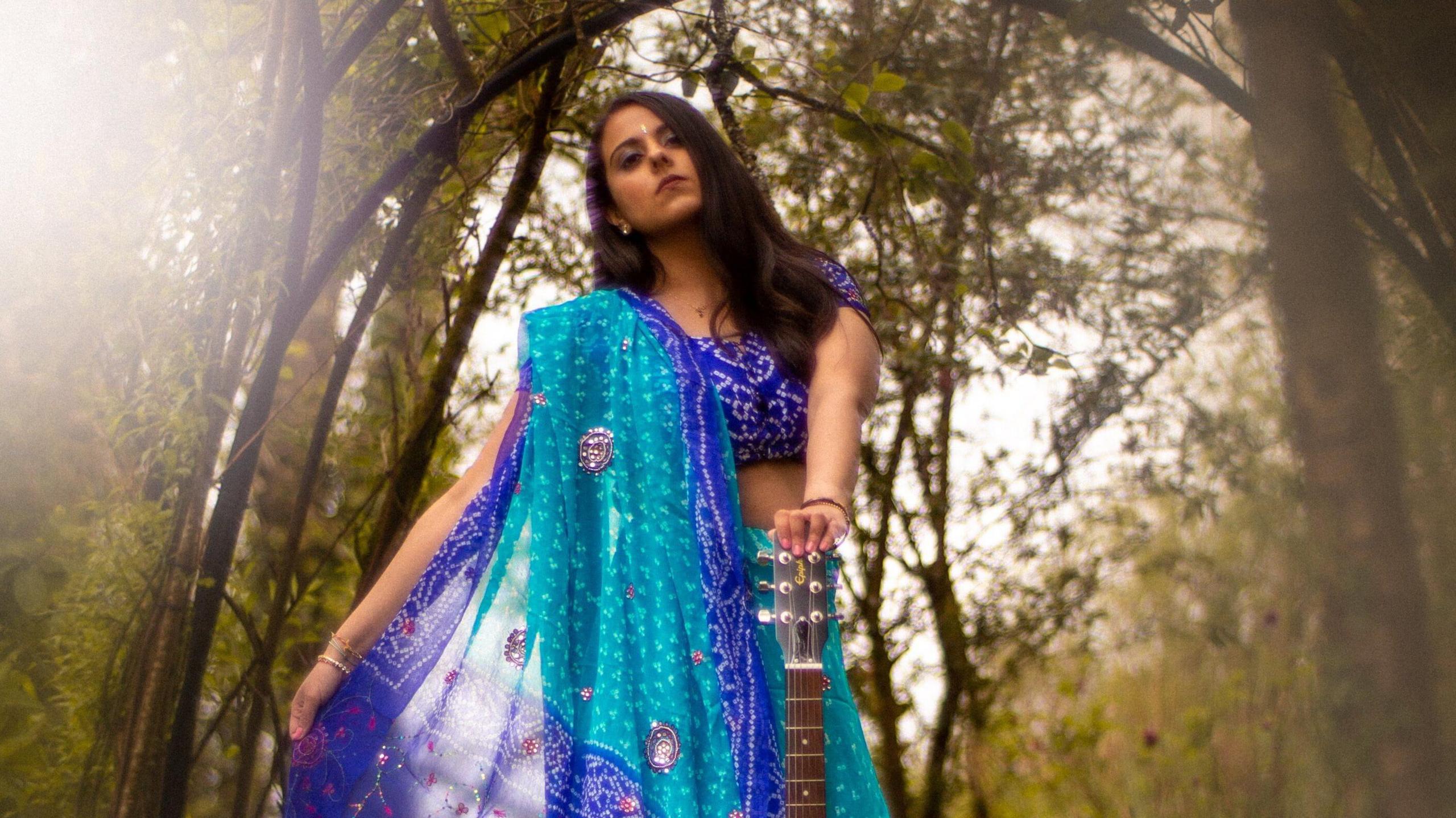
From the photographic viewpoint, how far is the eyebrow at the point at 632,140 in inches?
76.3

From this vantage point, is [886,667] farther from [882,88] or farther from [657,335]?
[657,335]

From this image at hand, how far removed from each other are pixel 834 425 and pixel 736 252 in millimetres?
373

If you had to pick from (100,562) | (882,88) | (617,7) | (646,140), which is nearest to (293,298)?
(100,562)

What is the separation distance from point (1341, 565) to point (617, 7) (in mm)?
1695

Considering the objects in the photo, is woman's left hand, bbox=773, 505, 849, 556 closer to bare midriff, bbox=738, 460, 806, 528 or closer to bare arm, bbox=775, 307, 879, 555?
bare arm, bbox=775, 307, 879, 555

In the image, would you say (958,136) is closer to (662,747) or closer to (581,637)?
(581,637)

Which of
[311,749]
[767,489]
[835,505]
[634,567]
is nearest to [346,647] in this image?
[311,749]

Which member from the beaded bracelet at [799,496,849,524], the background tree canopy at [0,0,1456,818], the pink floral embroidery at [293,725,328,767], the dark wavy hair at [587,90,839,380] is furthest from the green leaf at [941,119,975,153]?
the pink floral embroidery at [293,725,328,767]

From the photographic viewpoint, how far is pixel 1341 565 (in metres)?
2.18

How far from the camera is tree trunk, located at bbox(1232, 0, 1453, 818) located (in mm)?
2072

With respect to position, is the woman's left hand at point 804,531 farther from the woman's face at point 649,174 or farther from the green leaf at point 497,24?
the green leaf at point 497,24

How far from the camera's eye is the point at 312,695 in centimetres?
169

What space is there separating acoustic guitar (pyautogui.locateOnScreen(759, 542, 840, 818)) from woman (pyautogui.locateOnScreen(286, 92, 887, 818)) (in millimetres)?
39

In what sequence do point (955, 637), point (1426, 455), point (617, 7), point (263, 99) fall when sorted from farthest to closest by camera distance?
1. point (955, 637)
2. point (617, 7)
3. point (263, 99)
4. point (1426, 455)
